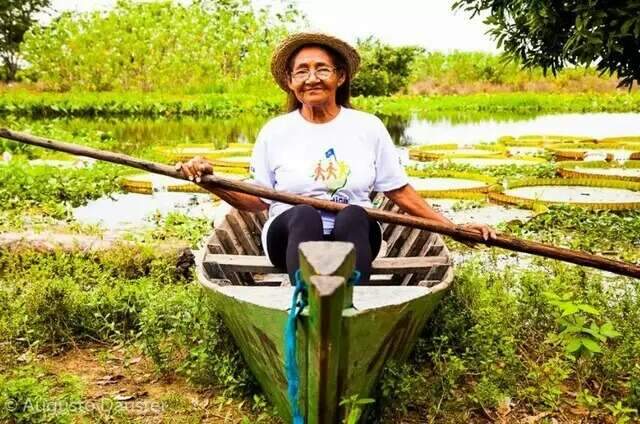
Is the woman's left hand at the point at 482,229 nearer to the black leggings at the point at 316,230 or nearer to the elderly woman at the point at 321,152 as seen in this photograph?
the elderly woman at the point at 321,152

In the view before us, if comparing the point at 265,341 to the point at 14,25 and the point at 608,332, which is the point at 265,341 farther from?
→ the point at 14,25

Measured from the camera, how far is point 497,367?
2.76 m

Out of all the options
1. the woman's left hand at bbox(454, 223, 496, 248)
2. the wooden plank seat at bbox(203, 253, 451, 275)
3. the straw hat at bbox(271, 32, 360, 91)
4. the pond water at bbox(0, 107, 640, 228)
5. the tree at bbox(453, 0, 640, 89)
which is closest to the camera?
the woman's left hand at bbox(454, 223, 496, 248)

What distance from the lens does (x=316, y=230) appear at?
2.50 m

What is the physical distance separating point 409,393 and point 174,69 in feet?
73.3

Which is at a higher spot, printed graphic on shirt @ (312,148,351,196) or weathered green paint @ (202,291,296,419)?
printed graphic on shirt @ (312,148,351,196)

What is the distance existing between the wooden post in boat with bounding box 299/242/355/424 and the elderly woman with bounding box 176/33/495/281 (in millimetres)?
783

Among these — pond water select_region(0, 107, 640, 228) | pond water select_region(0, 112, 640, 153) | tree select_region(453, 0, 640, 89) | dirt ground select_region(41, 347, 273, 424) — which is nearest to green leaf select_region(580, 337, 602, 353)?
dirt ground select_region(41, 347, 273, 424)

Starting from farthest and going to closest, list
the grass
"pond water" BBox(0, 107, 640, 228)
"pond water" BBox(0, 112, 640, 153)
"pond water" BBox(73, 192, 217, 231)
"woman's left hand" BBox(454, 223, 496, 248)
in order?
the grass → "pond water" BBox(0, 112, 640, 153) → "pond water" BBox(0, 107, 640, 228) → "pond water" BBox(73, 192, 217, 231) → "woman's left hand" BBox(454, 223, 496, 248)

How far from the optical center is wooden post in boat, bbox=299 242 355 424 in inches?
63.6

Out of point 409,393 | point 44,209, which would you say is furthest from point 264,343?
point 44,209

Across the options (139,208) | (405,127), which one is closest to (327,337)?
(139,208)

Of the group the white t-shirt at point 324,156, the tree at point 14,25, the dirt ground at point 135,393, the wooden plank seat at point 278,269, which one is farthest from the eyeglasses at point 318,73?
the tree at point 14,25

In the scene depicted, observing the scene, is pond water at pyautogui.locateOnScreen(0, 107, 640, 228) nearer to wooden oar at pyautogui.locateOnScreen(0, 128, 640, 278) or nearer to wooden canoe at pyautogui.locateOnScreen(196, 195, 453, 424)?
wooden oar at pyautogui.locateOnScreen(0, 128, 640, 278)
